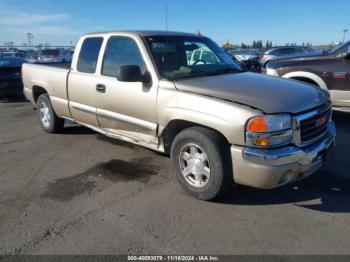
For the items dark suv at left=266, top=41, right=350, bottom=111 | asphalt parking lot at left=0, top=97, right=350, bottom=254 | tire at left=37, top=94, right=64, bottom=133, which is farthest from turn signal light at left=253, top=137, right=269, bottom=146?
dark suv at left=266, top=41, right=350, bottom=111

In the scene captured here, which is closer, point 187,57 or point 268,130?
point 268,130

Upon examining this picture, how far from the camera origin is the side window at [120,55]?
4.50 meters

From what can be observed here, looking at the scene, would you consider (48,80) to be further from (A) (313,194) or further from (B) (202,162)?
(A) (313,194)

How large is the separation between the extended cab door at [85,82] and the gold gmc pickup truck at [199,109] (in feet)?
0.06

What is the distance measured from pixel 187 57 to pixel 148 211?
2197 mm

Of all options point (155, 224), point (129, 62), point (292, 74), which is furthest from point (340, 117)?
point (155, 224)

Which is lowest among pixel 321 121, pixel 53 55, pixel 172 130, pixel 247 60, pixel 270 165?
pixel 270 165

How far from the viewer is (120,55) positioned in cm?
477

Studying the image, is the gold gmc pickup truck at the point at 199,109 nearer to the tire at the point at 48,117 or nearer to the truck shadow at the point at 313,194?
the truck shadow at the point at 313,194

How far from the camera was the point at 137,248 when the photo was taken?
119 inches

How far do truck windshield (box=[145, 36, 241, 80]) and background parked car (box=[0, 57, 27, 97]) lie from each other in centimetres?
831

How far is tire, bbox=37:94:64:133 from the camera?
6.45m

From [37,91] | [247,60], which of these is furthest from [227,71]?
[247,60]

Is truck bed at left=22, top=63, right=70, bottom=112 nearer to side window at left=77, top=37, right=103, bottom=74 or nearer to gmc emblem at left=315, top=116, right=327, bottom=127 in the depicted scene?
side window at left=77, top=37, right=103, bottom=74
